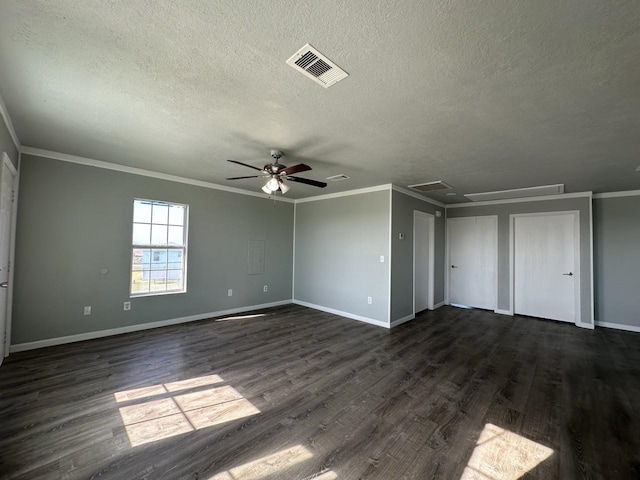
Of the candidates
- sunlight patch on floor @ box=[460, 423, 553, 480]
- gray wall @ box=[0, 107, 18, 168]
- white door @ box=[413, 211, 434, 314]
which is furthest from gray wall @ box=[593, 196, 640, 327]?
gray wall @ box=[0, 107, 18, 168]

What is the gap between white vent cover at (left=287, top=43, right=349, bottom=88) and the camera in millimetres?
1612

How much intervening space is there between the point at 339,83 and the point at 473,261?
586 cm

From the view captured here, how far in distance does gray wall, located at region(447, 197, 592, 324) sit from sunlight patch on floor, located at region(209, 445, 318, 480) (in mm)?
5792

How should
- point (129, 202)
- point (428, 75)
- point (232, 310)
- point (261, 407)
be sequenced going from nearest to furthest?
point (428, 75), point (261, 407), point (129, 202), point (232, 310)

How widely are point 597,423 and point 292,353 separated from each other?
302 cm

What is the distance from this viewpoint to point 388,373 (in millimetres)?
3066

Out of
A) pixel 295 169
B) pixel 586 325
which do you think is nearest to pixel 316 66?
pixel 295 169

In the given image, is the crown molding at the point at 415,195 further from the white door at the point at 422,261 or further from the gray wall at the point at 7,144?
the gray wall at the point at 7,144

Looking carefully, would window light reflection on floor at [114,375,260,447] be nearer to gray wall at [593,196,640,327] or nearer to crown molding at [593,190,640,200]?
gray wall at [593,196,640,327]

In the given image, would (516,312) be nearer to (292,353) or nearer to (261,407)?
(292,353)

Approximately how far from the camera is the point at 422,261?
595cm

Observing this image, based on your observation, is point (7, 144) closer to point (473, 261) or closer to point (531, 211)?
point (473, 261)

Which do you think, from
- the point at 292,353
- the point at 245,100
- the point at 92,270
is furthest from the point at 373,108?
the point at 92,270

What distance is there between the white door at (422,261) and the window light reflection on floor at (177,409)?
4.10m
